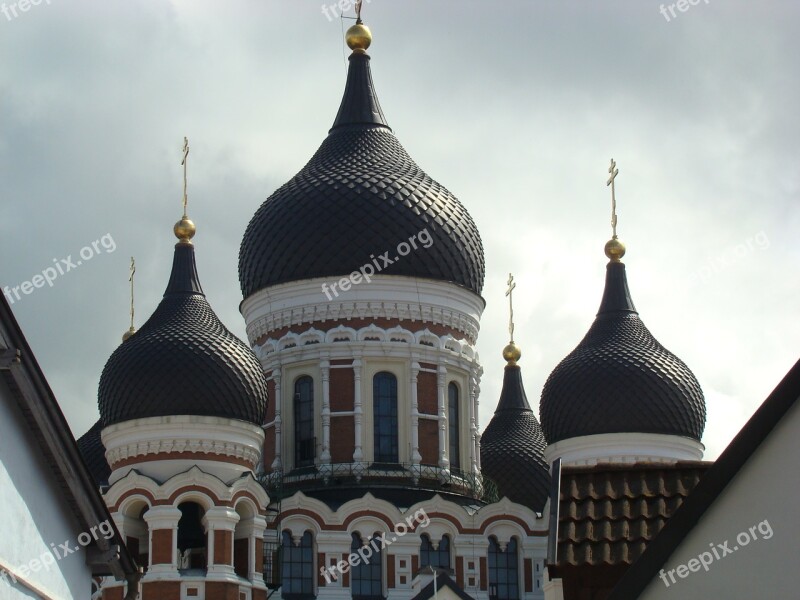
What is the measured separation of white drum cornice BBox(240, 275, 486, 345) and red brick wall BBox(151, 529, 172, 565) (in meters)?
5.14

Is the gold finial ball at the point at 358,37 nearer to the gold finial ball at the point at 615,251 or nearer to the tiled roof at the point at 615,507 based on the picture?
the gold finial ball at the point at 615,251

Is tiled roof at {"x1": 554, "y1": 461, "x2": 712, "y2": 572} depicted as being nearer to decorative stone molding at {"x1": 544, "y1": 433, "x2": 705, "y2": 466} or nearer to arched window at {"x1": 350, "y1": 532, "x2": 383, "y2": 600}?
arched window at {"x1": 350, "y1": 532, "x2": 383, "y2": 600}

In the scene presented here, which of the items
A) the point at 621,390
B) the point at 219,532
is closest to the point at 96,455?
the point at 219,532

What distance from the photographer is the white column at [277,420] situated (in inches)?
1143

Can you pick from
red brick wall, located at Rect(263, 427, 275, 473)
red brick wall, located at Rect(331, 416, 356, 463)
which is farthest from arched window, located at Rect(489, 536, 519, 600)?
red brick wall, located at Rect(263, 427, 275, 473)

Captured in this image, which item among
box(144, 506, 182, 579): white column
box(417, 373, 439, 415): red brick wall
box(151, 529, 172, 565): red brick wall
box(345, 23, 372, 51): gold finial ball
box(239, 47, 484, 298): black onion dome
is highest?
box(345, 23, 372, 51): gold finial ball

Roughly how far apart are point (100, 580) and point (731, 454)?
63.8ft

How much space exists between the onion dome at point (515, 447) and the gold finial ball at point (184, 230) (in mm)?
7589

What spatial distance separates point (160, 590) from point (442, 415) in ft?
19.8

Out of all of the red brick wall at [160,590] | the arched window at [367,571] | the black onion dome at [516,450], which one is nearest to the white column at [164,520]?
the red brick wall at [160,590]

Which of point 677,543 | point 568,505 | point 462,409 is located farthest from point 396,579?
point 677,543

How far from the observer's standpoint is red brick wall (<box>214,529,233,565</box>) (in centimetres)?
2552

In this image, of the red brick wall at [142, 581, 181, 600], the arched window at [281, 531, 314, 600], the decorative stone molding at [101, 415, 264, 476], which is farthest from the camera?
the arched window at [281, 531, 314, 600]

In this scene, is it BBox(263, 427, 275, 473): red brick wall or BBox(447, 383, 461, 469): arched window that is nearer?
BBox(263, 427, 275, 473): red brick wall
